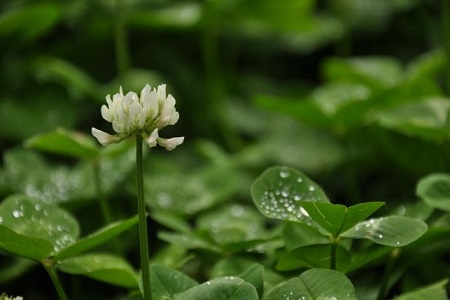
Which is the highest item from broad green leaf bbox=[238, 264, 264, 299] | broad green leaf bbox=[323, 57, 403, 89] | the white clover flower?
the white clover flower

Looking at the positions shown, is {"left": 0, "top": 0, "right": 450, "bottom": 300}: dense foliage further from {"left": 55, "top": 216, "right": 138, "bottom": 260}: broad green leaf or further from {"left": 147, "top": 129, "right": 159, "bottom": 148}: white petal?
{"left": 147, "top": 129, "right": 159, "bottom": 148}: white petal

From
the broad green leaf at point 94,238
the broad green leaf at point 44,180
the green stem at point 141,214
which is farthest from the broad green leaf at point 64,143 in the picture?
the green stem at point 141,214

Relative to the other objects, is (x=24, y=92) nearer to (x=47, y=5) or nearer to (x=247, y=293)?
(x=47, y=5)

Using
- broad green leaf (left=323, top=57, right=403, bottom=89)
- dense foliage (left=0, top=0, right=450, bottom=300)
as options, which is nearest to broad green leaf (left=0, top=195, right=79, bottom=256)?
dense foliage (left=0, top=0, right=450, bottom=300)

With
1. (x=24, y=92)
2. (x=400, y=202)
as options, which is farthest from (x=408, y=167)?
(x=24, y=92)

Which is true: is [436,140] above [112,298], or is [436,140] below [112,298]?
above
